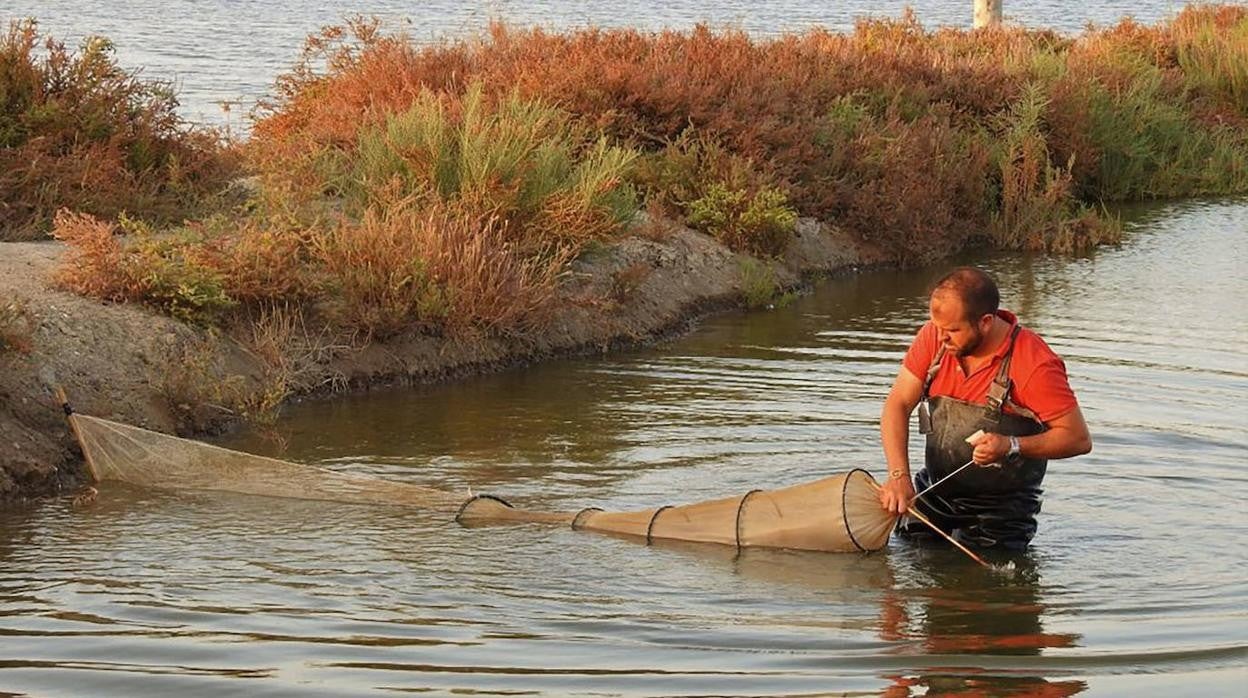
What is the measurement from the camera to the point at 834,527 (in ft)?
28.3

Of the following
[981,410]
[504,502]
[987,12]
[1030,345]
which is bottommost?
[504,502]

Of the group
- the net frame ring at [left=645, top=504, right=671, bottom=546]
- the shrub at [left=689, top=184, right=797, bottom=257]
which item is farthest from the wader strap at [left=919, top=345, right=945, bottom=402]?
the shrub at [left=689, top=184, right=797, bottom=257]

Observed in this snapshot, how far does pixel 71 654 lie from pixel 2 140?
7.70 meters

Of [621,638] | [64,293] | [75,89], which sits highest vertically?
[75,89]

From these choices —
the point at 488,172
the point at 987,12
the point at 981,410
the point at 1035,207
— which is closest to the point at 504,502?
the point at 981,410

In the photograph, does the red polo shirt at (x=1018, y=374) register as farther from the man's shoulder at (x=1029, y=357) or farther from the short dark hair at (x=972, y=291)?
the short dark hair at (x=972, y=291)

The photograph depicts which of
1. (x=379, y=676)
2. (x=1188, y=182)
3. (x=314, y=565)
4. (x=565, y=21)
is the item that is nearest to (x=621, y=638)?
(x=379, y=676)

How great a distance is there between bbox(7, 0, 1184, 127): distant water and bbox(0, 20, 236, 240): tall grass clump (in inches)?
264

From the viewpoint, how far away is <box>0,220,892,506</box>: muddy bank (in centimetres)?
1023

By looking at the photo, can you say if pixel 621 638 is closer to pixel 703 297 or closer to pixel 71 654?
pixel 71 654

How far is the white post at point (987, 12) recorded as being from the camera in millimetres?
30062

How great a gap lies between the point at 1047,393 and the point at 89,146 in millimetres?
8740

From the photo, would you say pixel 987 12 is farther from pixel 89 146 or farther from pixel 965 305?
pixel 965 305

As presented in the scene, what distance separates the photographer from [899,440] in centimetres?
835
